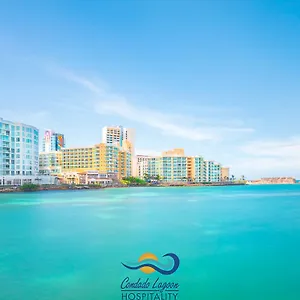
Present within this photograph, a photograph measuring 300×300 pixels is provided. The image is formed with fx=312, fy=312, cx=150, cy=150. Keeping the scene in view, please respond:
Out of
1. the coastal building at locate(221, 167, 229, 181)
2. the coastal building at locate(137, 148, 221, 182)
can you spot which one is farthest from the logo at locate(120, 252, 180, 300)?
the coastal building at locate(221, 167, 229, 181)

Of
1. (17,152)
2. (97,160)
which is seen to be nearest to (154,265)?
(17,152)

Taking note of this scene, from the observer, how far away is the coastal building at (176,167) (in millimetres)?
66625

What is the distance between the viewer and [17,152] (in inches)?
1374

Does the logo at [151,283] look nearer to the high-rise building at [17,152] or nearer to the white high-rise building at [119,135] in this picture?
the high-rise building at [17,152]

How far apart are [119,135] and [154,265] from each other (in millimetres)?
66300

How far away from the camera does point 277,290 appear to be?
18.2 feet

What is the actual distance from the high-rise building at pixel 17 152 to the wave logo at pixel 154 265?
30371 millimetres

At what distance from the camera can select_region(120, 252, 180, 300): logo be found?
16.3 feet

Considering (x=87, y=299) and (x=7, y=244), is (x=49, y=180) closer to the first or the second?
(x=7, y=244)

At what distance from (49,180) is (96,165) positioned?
12.4 metres

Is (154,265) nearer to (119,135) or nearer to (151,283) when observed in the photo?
(151,283)

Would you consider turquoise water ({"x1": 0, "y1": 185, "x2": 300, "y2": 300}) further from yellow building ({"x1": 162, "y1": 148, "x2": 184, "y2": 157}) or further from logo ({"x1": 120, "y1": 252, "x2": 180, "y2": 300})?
yellow building ({"x1": 162, "y1": 148, "x2": 184, "y2": 157})

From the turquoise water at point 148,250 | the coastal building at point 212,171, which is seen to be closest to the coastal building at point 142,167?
the coastal building at point 212,171

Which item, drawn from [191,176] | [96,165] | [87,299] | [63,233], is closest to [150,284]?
[87,299]
